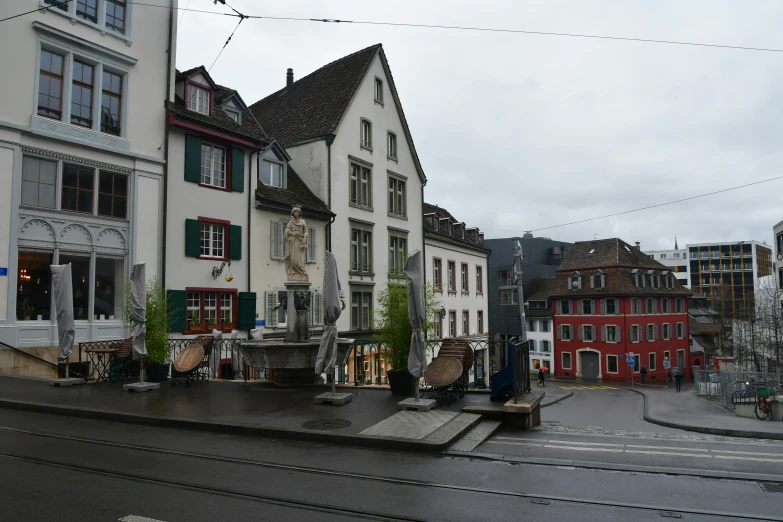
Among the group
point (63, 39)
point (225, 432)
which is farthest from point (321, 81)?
point (225, 432)

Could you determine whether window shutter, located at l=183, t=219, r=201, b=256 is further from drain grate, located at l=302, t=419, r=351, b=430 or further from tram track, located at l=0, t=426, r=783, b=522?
tram track, located at l=0, t=426, r=783, b=522

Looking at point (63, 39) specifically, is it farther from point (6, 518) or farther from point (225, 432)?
point (6, 518)

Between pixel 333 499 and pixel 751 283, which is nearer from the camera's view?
pixel 333 499

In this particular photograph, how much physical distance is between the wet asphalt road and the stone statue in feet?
23.4

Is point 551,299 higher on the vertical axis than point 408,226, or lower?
lower

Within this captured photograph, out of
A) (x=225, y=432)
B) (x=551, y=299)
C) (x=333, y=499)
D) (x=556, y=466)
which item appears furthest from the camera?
(x=551, y=299)

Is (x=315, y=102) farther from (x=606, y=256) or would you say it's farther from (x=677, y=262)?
(x=677, y=262)

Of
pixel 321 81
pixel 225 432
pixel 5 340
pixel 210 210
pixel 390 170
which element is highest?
pixel 321 81

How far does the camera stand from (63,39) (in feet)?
60.6

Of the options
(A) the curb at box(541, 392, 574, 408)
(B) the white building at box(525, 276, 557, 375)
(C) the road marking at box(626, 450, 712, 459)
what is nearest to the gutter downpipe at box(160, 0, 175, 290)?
(C) the road marking at box(626, 450, 712, 459)

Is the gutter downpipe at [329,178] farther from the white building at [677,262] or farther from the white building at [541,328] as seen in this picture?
the white building at [677,262]

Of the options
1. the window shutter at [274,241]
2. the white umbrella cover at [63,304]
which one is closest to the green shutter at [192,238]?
the window shutter at [274,241]

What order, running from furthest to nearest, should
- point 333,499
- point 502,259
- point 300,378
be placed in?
point 502,259 < point 300,378 < point 333,499

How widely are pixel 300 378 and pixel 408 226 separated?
70.6 ft
